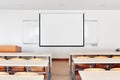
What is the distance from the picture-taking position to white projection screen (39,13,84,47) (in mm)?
12398

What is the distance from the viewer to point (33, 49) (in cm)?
Answer: 1257

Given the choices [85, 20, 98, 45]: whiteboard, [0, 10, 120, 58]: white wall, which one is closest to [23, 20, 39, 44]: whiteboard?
[0, 10, 120, 58]: white wall

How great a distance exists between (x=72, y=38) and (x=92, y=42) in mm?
1173

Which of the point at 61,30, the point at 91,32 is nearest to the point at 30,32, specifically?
the point at 61,30

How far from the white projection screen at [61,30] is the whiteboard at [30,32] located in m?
0.24

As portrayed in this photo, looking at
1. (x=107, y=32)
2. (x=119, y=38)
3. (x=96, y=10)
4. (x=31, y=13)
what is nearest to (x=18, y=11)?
(x=31, y=13)

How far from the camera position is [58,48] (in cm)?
1256

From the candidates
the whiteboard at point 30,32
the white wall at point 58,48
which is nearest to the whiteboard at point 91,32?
the white wall at point 58,48

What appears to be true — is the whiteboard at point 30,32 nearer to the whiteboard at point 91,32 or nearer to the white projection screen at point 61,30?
the white projection screen at point 61,30

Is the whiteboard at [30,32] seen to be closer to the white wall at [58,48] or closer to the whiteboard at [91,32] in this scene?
the white wall at [58,48]

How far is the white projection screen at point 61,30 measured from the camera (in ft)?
40.7

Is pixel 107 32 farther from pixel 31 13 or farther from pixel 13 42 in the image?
pixel 13 42

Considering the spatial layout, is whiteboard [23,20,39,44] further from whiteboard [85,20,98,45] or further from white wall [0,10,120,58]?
whiteboard [85,20,98,45]

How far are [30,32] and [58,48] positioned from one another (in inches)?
73.2
